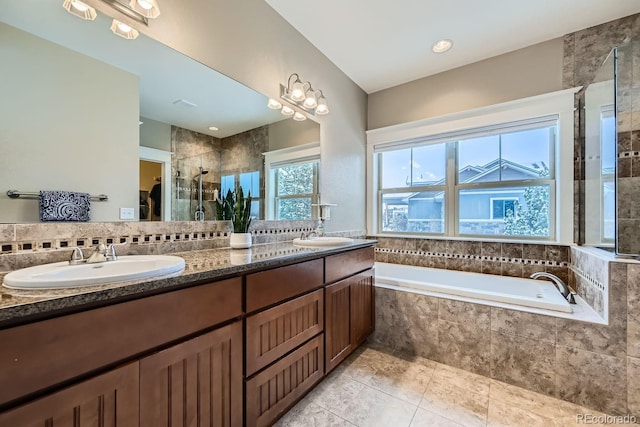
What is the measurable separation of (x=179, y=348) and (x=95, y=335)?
26cm

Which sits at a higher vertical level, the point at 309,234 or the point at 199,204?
the point at 199,204

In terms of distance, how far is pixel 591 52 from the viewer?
7.09 feet

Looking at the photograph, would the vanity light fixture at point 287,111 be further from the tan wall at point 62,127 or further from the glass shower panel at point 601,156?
the glass shower panel at point 601,156

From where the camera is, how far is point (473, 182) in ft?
8.95

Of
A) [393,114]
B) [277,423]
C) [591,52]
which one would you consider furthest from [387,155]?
[277,423]

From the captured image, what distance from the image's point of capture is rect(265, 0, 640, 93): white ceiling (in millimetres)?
1934

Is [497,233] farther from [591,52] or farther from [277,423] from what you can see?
[277,423]

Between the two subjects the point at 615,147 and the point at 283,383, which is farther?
the point at 615,147

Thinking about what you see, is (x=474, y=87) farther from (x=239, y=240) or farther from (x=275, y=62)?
(x=239, y=240)

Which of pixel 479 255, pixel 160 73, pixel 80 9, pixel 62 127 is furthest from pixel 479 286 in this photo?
pixel 80 9

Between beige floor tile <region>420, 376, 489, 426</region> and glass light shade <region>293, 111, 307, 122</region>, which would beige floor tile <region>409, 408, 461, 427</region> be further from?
glass light shade <region>293, 111, 307, 122</region>

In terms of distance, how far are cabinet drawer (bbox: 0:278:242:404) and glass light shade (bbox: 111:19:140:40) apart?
1199 mm

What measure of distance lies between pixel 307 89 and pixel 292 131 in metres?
0.40

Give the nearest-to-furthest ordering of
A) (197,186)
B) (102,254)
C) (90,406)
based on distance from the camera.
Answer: (90,406) < (102,254) < (197,186)
